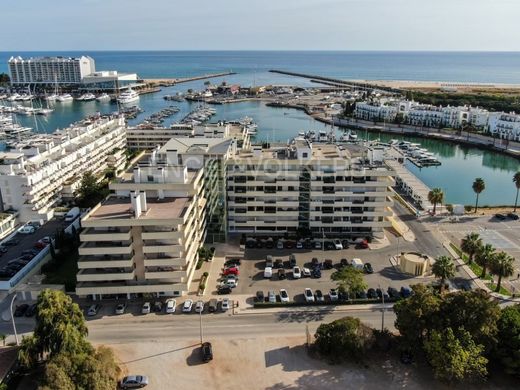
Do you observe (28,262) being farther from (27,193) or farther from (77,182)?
(77,182)

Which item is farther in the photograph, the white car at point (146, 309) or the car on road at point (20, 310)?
the car on road at point (20, 310)

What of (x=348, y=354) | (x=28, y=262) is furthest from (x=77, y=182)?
(x=348, y=354)

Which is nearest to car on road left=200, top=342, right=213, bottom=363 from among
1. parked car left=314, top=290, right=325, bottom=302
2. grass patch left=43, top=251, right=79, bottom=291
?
parked car left=314, top=290, right=325, bottom=302


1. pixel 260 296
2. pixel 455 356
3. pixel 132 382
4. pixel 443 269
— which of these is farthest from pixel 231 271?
pixel 455 356

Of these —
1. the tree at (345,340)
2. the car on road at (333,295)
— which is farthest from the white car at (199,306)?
the car on road at (333,295)

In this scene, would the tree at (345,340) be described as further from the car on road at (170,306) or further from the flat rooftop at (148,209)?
the flat rooftop at (148,209)

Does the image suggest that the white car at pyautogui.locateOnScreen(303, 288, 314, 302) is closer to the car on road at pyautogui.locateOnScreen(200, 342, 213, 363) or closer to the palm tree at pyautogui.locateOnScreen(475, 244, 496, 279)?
the car on road at pyautogui.locateOnScreen(200, 342, 213, 363)

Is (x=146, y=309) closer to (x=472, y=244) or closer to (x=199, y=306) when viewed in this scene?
(x=199, y=306)

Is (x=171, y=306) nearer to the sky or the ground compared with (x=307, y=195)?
nearer to the ground
